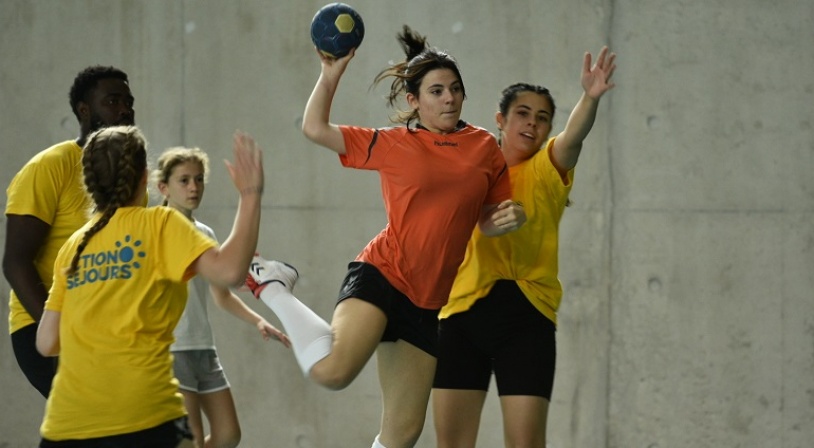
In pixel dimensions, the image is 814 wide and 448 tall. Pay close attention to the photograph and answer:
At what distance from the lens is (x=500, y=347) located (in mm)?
3664

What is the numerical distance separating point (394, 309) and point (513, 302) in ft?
1.58

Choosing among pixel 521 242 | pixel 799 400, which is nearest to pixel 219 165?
pixel 521 242

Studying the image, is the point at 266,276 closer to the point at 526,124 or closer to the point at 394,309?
the point at 394,309

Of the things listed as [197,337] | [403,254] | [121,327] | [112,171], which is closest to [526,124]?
[403,254]

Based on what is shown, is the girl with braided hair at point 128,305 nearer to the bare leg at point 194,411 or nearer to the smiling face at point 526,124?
the bare leg at point 194,411

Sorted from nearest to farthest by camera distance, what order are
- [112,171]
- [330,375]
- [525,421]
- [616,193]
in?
[112,171] → [330,375] → [525,421] → [616,193]

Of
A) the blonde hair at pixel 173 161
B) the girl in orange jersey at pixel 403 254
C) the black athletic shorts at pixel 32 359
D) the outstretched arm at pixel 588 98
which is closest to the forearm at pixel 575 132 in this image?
the outstretched arm at pixel 588 98

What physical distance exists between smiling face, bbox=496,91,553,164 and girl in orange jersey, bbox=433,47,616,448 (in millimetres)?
64

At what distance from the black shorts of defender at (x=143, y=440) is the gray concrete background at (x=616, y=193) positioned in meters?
2.82

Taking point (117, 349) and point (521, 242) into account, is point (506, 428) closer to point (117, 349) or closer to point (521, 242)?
point (521, 242)

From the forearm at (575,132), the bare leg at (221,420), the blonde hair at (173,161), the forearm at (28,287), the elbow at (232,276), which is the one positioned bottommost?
the bare leg at (221,420)

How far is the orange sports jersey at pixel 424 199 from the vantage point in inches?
134

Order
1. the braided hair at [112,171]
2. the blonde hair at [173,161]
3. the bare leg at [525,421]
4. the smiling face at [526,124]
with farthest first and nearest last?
the blonde hair at [173,161], the smiling face at [526,124], the bare leg at [525,421], the braided hair at [112,171]

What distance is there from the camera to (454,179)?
341 cm
